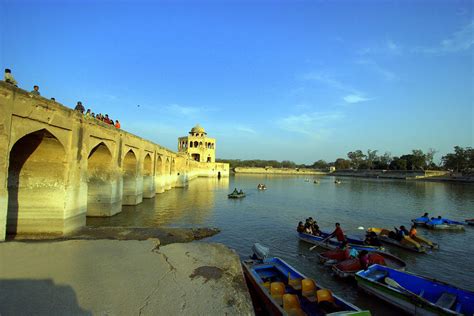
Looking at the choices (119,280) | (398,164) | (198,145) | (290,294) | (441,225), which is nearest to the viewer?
(119,280)

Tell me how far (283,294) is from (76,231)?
8.61 m

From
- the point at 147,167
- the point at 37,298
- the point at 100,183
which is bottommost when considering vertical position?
the point at 37,298

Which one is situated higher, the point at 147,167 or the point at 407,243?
the point at 147,167

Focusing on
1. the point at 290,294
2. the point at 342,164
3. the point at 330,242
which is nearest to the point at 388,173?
the point at 342,164

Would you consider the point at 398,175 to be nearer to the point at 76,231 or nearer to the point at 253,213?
the point at 253,213

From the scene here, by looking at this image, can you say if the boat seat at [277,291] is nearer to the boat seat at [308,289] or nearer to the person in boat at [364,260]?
the boat seat at [308,289]

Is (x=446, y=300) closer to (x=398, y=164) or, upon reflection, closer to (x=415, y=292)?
(x=415, y=292)

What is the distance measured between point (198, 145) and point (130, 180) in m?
51.8

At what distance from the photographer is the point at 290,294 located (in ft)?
22.1

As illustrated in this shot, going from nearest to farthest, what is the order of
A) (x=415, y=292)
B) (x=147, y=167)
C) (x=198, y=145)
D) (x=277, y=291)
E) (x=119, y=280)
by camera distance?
1. (x=119, y=280)
2. (x=277, y=291)
3. (x=415, y=292)
4. (x=147, y=167)
5. (x=198, y=145)

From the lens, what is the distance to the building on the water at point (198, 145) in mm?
71938

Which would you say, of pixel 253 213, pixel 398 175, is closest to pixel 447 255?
pixel 253 213

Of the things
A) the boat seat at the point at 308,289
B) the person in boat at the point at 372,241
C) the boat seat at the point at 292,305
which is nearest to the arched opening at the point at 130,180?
the person in boat at the point at 372,241

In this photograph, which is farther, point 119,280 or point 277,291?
point 277,291
